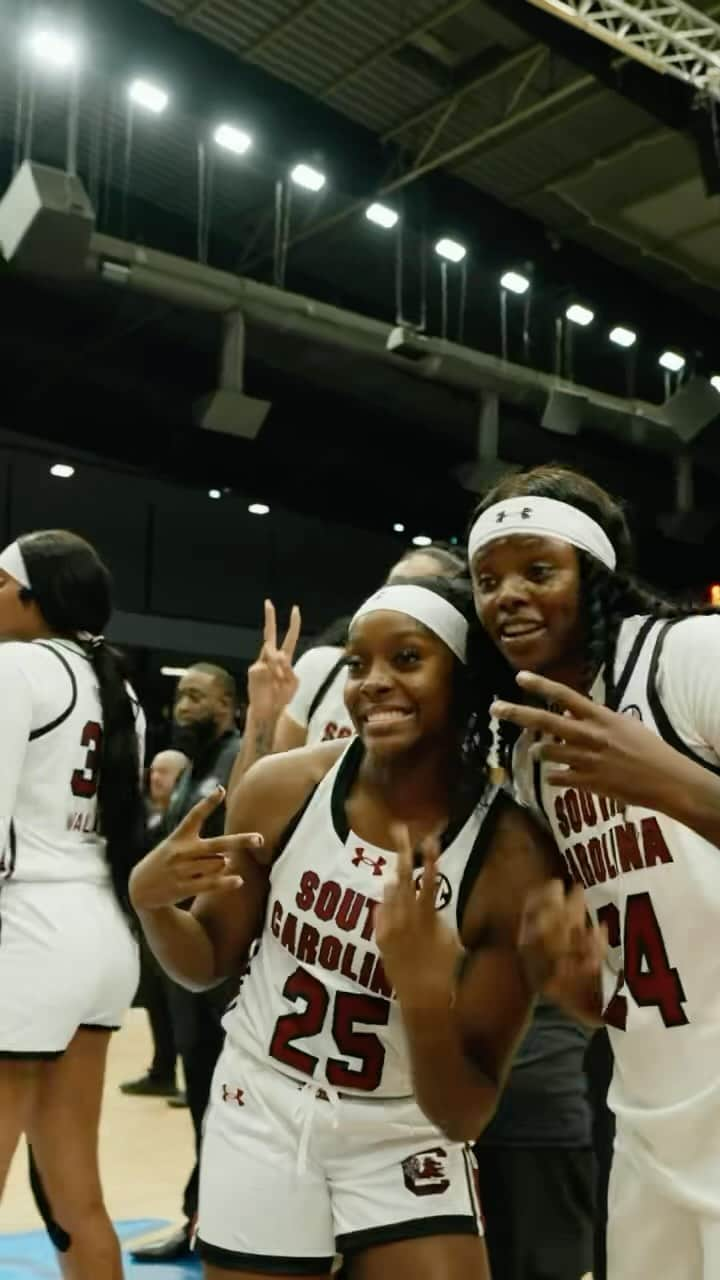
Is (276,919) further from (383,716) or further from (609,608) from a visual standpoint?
(609,608)

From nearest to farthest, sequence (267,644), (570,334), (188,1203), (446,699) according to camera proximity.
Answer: (446,699)
(267,644)
(188,1203)
(570,334)

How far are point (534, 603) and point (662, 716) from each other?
0.25 m

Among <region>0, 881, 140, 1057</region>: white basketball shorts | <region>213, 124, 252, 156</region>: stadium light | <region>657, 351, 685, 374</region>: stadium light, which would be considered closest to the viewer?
<region>0, 881, 140, 1057</region>: white basketball shorts

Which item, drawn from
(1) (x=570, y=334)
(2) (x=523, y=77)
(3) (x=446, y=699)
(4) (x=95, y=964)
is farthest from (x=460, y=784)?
(1) (x=570, y=334)

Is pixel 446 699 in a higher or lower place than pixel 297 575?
lower

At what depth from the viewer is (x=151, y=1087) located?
20.8ft

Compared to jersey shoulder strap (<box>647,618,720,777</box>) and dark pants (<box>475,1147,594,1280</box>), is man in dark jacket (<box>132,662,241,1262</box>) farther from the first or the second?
jersey shoulder strap (<box>647,618,720,777</box>)

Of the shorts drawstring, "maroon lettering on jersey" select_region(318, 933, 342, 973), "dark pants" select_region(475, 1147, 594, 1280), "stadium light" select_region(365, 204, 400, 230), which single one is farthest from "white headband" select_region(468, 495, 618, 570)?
"stadium light" select_region(365, 204, 400, 230)

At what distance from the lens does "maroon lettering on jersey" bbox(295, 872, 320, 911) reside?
191 cm

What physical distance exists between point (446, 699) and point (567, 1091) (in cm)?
103

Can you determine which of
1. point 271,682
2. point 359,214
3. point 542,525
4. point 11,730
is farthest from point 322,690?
point 359,214

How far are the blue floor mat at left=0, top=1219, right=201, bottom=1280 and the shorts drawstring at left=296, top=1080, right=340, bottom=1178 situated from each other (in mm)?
1991

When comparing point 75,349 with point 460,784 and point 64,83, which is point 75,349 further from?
point 460,784

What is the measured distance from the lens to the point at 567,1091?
2.56 meters
